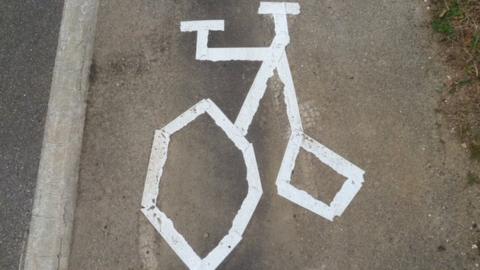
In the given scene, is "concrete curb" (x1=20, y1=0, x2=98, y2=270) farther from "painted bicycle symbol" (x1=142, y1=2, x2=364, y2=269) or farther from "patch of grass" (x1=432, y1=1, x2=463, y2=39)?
"patch of grass" (x1=432, y1=1, x2=463, y2=39)

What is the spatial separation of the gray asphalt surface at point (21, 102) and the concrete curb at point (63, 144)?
0.23 feet

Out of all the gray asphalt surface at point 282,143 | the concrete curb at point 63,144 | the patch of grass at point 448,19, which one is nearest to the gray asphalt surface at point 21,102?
the concrete curb at point 63,144

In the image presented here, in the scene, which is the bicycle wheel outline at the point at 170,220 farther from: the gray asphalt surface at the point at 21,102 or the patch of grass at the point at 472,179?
the patch of grass at the point at 472,179

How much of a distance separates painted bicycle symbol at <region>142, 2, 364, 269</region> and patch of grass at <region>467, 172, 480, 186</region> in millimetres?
811

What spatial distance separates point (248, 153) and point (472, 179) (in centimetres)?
174

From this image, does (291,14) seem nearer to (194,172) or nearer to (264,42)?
(264,42)

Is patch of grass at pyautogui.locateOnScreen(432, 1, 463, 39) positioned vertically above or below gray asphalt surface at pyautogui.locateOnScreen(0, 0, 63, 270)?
above

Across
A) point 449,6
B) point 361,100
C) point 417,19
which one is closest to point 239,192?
point 361,100

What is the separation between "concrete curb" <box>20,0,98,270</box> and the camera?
348cm

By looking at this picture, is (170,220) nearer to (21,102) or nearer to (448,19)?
(21,102)

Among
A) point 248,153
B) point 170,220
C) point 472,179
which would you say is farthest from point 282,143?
point 472,179

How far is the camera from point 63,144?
3643mm

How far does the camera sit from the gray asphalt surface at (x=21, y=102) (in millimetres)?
3535

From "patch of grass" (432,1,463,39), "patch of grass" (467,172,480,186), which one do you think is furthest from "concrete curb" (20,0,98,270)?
"patch of grass" (467,172,480,186)
